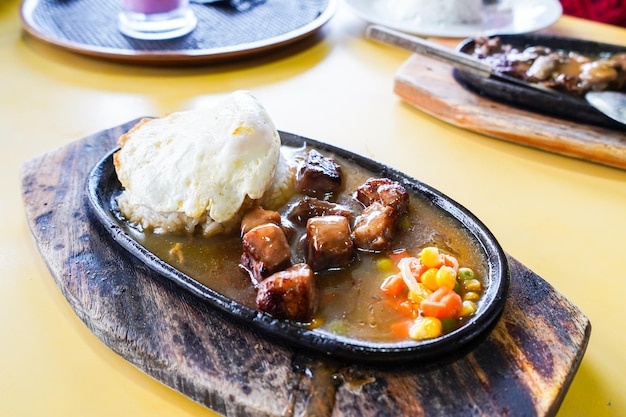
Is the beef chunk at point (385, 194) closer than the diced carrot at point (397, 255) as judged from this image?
No

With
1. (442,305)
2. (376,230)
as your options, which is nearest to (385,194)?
(376,230)

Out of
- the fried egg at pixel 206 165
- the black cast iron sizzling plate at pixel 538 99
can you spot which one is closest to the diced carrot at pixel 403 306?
the fried egg at pixel 206 165

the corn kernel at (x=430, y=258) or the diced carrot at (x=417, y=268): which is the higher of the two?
the corn kernel at (x=430, y=258)

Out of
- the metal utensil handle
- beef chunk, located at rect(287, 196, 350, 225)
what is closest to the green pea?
beef chunk, located at rect(287, 196, 350, 225)

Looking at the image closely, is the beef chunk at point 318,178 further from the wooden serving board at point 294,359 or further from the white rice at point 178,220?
the wooden serving board at point 294,359

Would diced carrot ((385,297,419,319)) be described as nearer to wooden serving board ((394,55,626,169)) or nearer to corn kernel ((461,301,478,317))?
corn kernel ((461,301,478,317))

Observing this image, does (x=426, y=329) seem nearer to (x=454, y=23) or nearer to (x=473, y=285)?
(x=473, y=285)
